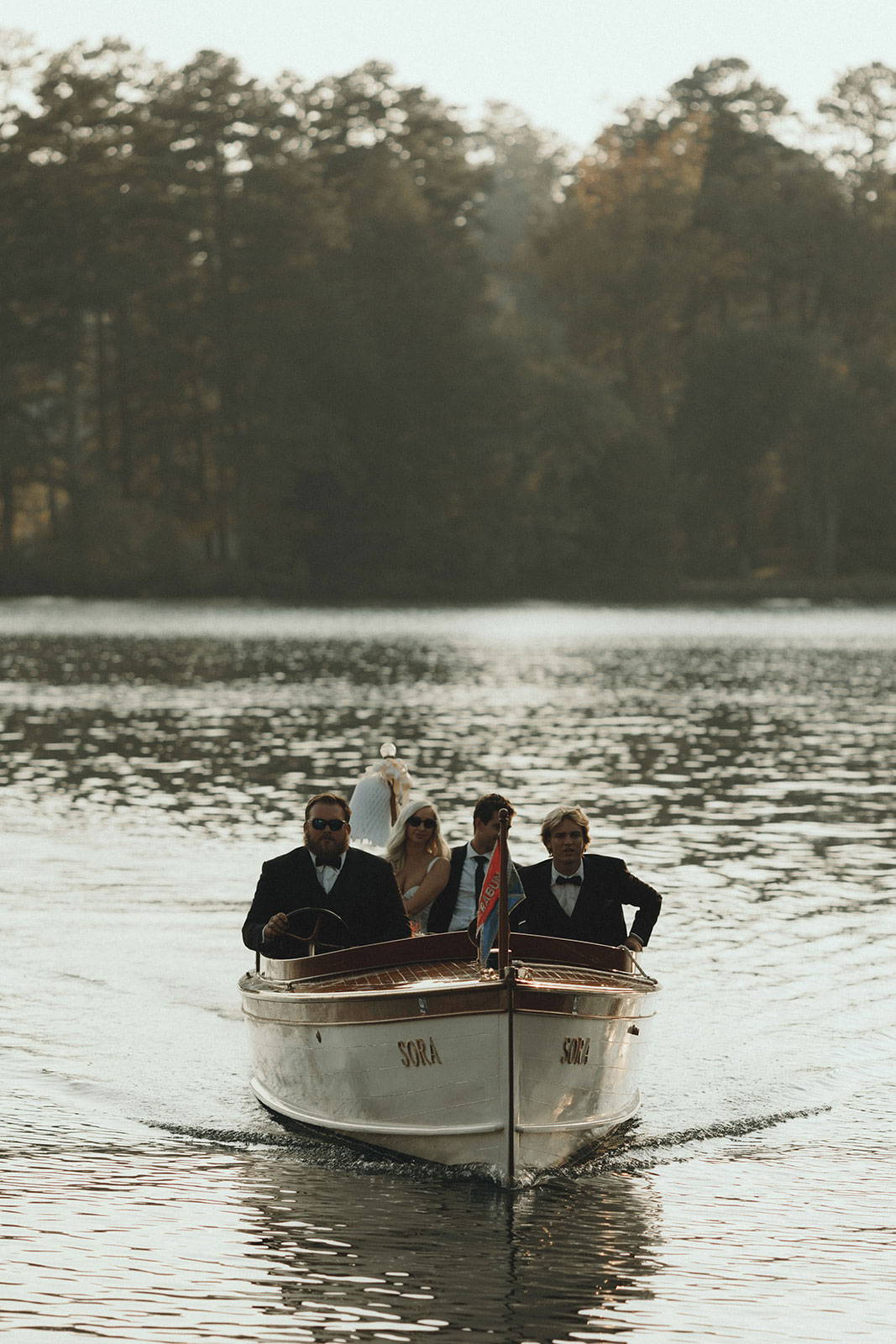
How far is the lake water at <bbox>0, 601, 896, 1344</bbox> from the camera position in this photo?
903cm

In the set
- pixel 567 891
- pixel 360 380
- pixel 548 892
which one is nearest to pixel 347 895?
pixel 548 892

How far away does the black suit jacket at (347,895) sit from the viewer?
11.6m

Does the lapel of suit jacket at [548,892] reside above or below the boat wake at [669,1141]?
above

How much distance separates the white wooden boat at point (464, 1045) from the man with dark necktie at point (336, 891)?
0.95 feet

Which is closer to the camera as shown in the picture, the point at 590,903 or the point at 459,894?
the point at 590,903

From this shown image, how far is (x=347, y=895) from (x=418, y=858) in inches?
49.9

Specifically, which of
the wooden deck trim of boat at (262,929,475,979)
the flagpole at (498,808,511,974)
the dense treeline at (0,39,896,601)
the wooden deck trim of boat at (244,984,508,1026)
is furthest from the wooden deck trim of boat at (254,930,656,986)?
the dense treeline at (0,39,896,601)

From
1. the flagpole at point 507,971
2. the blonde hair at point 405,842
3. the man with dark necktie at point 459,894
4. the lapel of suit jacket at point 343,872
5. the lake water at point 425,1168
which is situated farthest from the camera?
the blonde hair at point 405,842

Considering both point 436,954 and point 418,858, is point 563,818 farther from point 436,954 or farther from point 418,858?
point 418,858

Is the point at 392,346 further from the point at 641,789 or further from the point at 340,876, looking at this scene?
the point at 340,876

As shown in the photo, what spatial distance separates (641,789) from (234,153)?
7935 centimetres

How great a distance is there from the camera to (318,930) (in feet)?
37.8

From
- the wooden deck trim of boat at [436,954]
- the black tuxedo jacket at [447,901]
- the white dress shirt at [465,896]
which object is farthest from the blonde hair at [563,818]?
the black tuxedo jacket at [447,901]

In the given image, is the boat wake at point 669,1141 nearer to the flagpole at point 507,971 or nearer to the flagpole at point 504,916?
the flagpole at point 507,971
